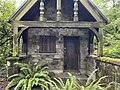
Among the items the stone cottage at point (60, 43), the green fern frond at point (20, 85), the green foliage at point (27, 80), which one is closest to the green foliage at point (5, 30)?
the stone cottage at point (60, 43)

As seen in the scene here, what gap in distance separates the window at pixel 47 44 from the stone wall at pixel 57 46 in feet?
0.62

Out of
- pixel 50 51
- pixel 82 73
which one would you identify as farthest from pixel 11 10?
pixel 82 73

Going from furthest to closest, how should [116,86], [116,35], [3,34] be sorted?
[116,35], [3,34], [116,86]

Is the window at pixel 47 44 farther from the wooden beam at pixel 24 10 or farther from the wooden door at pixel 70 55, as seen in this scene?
the wooden beam at pixel 24 10

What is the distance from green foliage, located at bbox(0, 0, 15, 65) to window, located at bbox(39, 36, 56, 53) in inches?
89.6

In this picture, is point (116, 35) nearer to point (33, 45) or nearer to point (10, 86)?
point (33, 45)

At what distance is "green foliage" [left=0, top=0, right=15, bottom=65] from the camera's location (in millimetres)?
11672

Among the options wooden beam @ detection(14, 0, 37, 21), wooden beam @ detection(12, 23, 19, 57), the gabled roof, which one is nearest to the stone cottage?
the gabled roof

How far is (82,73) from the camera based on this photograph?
435 inches

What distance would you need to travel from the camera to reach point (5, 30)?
469 inches

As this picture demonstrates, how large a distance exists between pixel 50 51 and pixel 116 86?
19.7ft

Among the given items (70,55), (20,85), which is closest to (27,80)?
(20,85)

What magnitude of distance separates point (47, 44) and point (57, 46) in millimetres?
601

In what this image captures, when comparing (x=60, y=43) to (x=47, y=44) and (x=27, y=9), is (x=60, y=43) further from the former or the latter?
(x=27, y=9)
